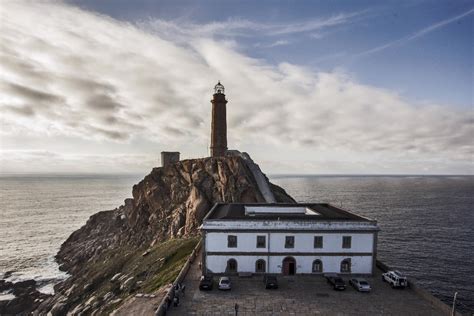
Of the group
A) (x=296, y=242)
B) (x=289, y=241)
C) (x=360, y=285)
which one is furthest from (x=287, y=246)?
(x=360, y=285)

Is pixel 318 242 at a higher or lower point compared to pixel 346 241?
lower

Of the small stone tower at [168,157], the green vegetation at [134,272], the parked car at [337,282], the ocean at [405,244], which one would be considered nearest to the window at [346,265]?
the parked car at [337,282]

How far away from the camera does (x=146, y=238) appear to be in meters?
83.1

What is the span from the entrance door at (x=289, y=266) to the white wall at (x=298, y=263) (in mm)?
404

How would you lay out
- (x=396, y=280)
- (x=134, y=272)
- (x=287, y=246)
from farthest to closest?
(x=134, y=272) → (x=287, y=246) → (x=396, y=280)

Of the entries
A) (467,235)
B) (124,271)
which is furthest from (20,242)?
(467,235)

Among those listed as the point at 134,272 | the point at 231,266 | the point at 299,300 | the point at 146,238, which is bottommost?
the point at 134,272

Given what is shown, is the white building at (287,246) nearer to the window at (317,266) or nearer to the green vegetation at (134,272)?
the window at (317,266)

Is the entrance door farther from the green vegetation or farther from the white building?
the green vegetation

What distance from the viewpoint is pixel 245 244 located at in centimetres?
4122

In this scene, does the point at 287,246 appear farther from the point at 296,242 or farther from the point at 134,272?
the point at 134,272

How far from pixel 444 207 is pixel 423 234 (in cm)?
6510

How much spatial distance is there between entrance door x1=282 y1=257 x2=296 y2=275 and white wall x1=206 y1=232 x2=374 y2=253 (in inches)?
47.4

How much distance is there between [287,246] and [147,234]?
176ft
